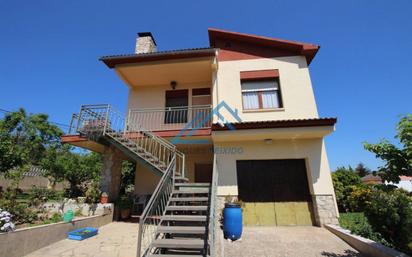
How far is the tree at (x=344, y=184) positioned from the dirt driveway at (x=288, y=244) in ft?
12.7

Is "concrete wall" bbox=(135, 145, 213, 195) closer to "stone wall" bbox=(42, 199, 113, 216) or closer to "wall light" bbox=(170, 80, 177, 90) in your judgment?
"stone wall" bbox=(42, 199, 113, 216)

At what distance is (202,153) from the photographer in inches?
395

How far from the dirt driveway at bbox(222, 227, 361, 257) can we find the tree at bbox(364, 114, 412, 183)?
Answer: 2.36 meters

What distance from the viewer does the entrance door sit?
33.5 ft

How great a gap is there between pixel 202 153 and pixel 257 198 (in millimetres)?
3558

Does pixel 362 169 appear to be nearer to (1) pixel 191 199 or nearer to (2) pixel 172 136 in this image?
(2) pixel 172 136

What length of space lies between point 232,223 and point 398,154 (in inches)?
166

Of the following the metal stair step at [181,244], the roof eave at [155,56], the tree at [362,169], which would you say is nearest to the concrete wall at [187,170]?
the roof eave at [155,56]

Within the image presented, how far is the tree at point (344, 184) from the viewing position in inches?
372

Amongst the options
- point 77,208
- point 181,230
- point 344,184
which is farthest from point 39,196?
point 344,184

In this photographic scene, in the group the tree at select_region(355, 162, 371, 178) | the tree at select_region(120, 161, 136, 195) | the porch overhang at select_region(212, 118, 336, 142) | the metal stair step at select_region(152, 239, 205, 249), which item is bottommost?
the metal stair step at select_region(152, 239, 205, 249)

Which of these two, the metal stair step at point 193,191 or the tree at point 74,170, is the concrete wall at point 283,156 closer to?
the metal stair step at point 193,191

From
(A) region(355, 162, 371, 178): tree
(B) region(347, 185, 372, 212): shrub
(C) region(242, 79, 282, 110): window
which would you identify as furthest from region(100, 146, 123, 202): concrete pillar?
(A) region(355, 162, 371, 178): tree

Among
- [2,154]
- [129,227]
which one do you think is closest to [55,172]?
[2,154]
